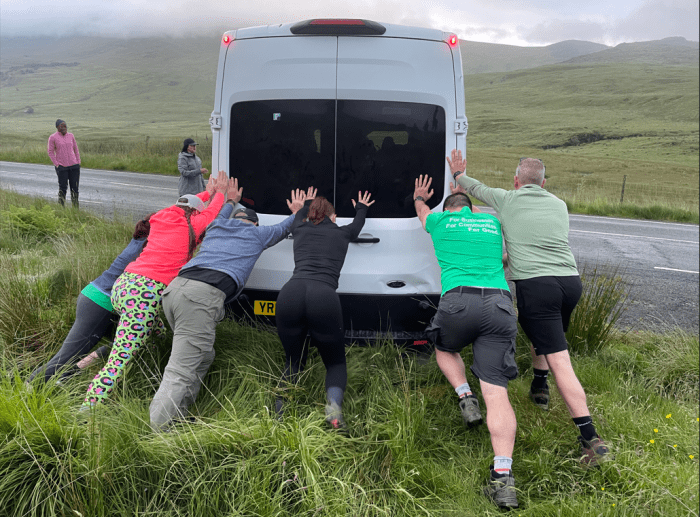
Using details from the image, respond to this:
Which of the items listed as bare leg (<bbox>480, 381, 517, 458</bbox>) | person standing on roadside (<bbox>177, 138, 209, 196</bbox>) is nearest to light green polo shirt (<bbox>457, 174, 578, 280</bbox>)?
bare leg (<bbox>480, 381, 517, 458</bbox>)

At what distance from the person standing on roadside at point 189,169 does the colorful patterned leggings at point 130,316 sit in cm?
594

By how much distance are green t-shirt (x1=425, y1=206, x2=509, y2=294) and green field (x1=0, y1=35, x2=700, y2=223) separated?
1.49 metres

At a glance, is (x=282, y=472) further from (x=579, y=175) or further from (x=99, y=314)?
(x=579, y=175)

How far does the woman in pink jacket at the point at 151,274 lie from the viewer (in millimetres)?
3219

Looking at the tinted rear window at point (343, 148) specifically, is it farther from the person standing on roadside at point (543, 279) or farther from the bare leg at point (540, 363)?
the bare leg at point (540, 363)

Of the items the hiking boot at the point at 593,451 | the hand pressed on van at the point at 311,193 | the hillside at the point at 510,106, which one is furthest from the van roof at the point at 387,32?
the hillside at the point at 510,106

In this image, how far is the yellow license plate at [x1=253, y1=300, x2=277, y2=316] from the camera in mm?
3754

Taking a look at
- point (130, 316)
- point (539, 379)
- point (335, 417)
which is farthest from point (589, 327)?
point (130, 316)

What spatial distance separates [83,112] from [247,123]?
121 meters

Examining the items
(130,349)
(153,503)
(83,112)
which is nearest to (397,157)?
(130,349)

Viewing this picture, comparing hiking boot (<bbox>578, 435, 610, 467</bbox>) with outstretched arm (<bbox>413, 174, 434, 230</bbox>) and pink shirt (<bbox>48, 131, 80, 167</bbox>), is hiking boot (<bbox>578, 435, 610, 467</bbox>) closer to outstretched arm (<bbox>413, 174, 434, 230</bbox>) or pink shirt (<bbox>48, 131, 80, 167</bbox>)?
outstretched arm (<bbox>413, 174, 434, 230</bbox>)

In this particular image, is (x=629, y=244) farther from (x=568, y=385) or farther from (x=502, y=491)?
(x=502, y=491)

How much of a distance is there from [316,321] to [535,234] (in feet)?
5.04

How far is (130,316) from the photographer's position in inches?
132
